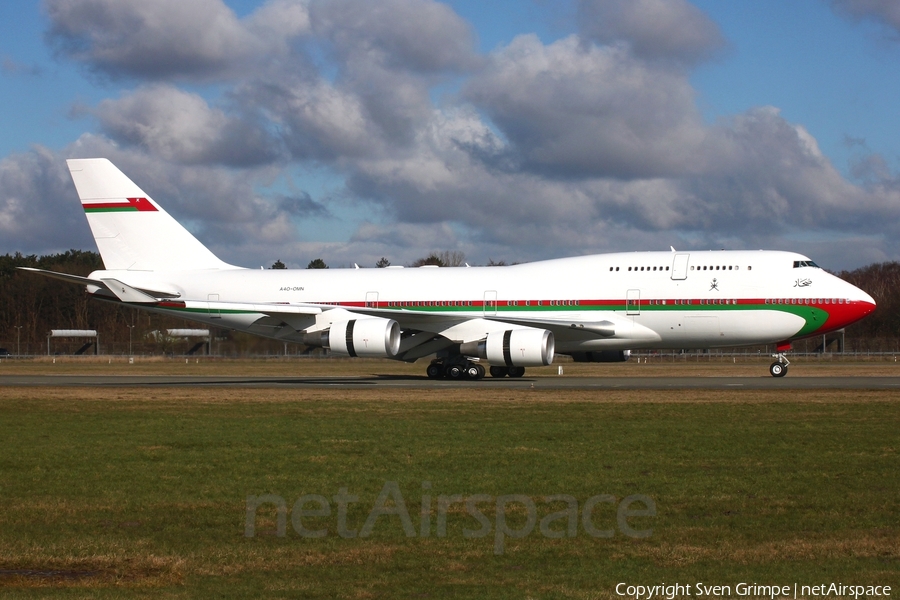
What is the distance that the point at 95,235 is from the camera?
36.1 meters

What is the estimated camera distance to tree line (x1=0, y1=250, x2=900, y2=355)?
64938mm

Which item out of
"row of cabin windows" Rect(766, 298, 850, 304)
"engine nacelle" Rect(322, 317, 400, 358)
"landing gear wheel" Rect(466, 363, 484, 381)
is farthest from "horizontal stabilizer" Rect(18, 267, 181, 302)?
"row of cabin windows" Rect(766, 298, 850, 304)

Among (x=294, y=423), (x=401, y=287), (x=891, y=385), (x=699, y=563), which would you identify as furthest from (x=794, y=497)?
(x=401, y=287)

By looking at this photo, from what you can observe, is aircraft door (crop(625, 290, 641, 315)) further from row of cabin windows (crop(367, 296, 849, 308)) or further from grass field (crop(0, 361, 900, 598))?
grass field (crop(0, 361, 900, 598))

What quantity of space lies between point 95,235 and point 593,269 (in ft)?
63.5

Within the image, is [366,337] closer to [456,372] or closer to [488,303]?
[456,372]

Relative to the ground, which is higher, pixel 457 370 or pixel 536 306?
pixel 536 306

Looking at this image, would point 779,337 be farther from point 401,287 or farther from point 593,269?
point 401,287

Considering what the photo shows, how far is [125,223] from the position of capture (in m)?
35.8

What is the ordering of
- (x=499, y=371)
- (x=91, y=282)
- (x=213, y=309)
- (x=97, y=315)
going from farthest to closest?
(x=97, y=315), (x=213, y=309), (x=499, y=371), (x=91, y=282)

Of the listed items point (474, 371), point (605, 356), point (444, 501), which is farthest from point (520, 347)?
point (444, 501)

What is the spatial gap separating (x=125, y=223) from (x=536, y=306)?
1639cm

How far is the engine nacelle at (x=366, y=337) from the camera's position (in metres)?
29.4

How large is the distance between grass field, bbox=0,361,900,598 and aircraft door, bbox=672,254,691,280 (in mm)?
13043
